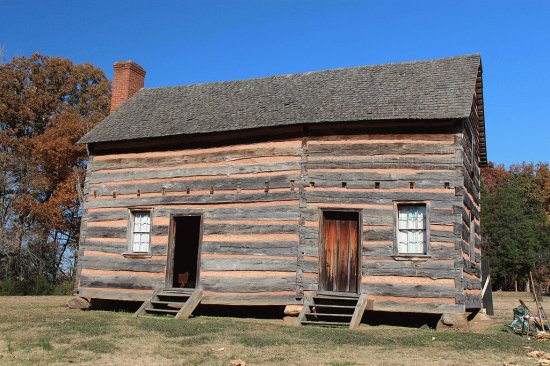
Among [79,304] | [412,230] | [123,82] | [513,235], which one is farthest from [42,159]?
[513,235]

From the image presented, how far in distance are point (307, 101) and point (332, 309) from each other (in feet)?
20.0

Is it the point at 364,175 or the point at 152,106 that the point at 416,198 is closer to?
the point at 364,175

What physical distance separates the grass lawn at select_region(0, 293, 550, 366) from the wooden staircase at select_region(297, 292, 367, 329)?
2.00 ft

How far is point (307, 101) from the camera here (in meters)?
17.7

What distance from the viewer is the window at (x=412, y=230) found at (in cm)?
1521

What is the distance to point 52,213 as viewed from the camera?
34.8m

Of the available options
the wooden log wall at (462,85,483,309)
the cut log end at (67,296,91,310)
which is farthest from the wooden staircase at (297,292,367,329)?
the cut log end at (67,296,91,310)

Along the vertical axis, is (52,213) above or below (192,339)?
above

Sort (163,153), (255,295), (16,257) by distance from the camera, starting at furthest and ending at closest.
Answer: (16,257) < (163,153) < (255,295)

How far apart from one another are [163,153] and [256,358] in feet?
32.1

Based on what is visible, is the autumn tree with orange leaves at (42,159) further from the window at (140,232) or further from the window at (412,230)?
the window at (412,230)

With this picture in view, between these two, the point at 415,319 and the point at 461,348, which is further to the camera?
the point at 415,319

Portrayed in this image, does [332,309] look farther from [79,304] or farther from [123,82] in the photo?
[123,82]

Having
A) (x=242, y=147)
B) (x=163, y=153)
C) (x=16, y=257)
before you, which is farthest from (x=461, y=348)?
(x=16, y=257)
